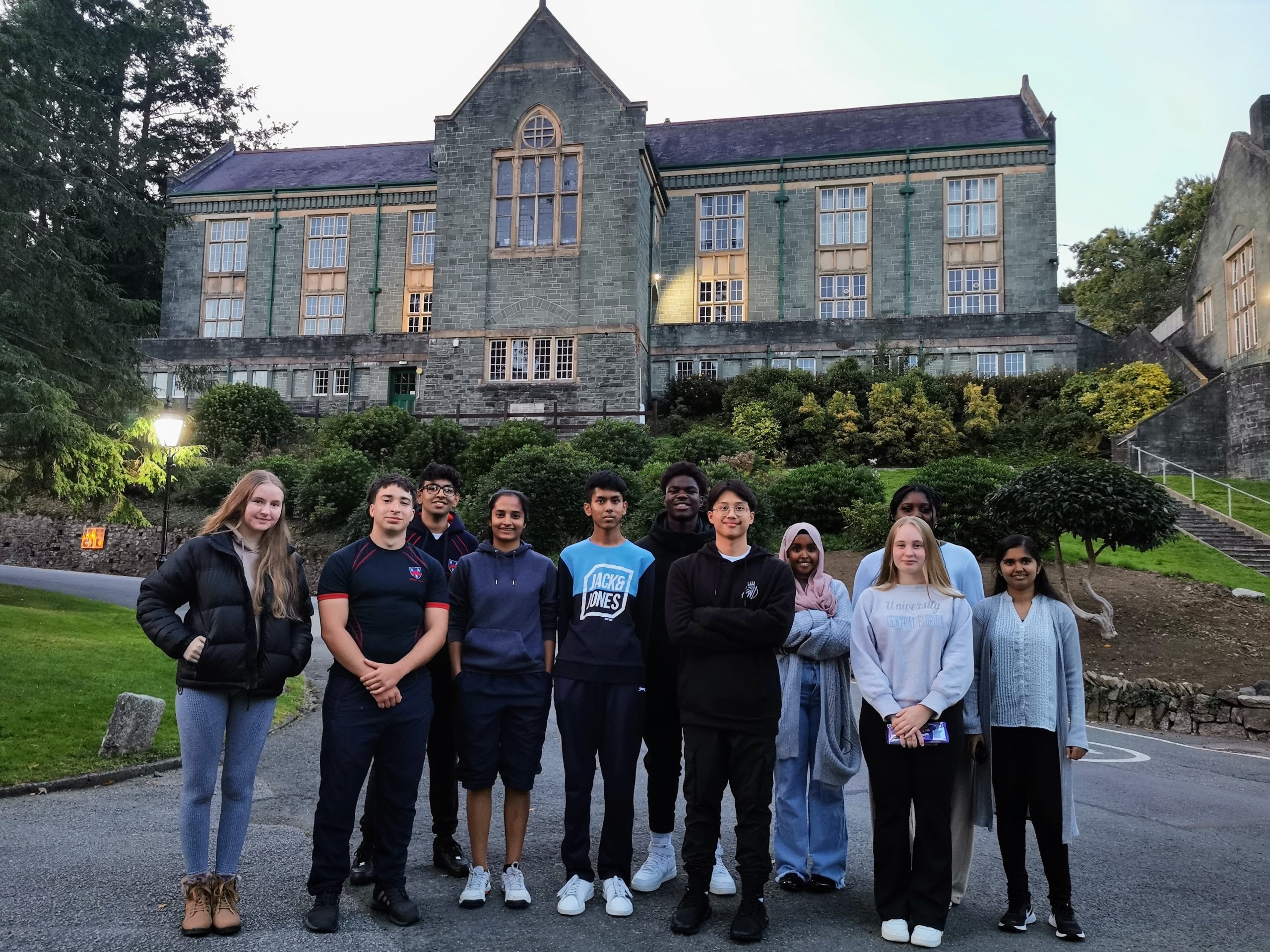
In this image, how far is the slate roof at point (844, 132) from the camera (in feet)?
130

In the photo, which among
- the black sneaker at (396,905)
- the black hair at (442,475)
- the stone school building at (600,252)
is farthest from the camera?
the stone school building at (600,252)

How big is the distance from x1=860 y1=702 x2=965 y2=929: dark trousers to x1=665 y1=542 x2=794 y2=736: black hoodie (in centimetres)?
61

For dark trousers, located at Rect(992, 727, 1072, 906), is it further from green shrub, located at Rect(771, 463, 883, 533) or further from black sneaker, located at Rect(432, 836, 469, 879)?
green shrub, located at Rect(771, 463, 883, 533)

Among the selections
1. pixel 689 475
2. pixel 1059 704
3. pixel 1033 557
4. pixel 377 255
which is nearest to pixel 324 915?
pixel 689 475

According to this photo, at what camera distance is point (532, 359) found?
34406mm

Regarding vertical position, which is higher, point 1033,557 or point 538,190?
point 538,190

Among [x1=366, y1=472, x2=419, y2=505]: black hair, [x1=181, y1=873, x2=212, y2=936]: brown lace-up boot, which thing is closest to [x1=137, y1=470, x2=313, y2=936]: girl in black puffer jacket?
[x1=181, y1=873, x2=212, y2=936]: brown lace-up boot

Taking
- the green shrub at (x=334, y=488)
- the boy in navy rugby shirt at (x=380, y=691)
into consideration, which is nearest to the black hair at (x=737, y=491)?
the boy in navy rugby shirt at (x=380, y=691)

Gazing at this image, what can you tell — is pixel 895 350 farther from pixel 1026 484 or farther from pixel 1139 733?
pixel 1139 733

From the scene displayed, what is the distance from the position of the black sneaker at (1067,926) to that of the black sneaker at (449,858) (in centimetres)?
304

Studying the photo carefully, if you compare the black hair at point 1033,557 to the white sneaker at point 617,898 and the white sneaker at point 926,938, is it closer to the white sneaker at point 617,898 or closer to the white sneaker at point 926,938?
the white sneaker at point 926,938

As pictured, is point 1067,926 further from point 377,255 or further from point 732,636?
point 377,255

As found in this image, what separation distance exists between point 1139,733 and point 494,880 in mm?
10077

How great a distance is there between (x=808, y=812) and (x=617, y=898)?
1.20 metres
